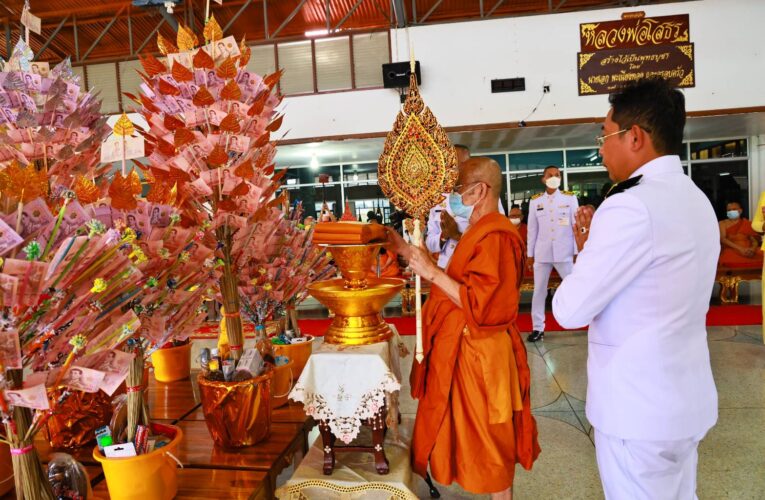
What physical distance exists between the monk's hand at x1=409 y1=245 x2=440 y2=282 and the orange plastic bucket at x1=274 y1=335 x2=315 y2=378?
0.69 metres

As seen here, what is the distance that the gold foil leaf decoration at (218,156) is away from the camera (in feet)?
4.76

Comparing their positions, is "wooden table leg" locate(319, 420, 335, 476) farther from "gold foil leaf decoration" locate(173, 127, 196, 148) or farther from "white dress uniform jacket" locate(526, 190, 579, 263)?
"white dress uniform jacket" locate(526, 190, 579, 263)

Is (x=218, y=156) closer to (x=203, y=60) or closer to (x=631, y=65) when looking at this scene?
(x=203, y=60)

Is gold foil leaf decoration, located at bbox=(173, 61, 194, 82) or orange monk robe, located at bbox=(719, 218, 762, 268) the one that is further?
orange monk robe, located at bbox=(719, 218, 762, 268)

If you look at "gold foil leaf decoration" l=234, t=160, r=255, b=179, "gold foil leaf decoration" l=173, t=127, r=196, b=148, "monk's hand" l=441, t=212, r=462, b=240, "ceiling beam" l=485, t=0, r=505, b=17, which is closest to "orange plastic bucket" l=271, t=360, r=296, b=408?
"gold foil leaf decoration" l=234, t=160, r=255, b=179

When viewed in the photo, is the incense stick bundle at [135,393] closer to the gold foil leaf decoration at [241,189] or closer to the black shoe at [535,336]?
the gold foil leaf decoration at [241,189]

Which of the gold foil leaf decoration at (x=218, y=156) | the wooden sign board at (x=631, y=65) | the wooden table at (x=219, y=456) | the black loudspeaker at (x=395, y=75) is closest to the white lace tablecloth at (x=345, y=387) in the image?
the wooden table at (x=219, y=456)

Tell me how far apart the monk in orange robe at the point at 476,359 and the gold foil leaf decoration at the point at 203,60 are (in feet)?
2.54

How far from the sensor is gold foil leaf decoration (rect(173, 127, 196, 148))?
55.7 inches

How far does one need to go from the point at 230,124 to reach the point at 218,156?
3.9 inches

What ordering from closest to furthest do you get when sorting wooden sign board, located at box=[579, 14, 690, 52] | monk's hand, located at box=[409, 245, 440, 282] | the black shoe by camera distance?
monk's hand, located at box=[409, 245, 440, 282], the black shoe, wooden sign board, located at box=[579, 14, 690, 52]

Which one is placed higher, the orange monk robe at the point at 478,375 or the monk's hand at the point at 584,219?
the monk's hand at the point at 584,219

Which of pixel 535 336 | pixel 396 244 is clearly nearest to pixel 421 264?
pixel 396 244

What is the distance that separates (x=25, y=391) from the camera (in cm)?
85
